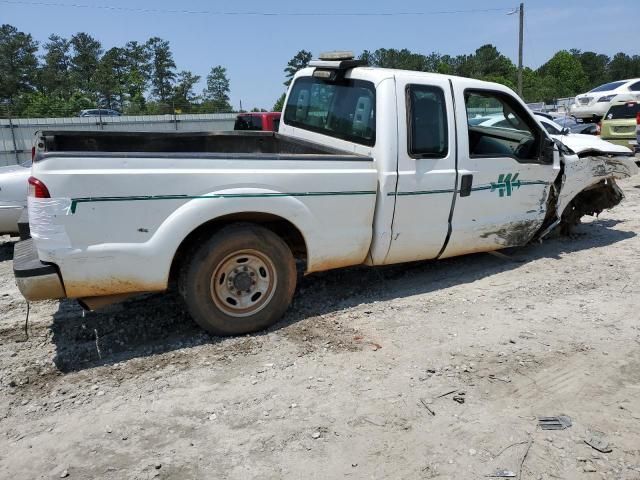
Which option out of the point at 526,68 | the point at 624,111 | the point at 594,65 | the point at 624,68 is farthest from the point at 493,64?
the point at 624,111

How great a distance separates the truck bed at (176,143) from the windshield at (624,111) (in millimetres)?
13173

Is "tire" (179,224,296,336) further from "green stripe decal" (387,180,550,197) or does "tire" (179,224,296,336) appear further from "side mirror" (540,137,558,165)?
"side mirror" (540,137,558,165)

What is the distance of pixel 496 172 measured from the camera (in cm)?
518

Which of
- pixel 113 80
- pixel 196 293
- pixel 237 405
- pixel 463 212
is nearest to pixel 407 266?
pixel 463 212

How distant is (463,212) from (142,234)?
9.48 ft

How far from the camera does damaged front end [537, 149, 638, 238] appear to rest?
590 centimetres

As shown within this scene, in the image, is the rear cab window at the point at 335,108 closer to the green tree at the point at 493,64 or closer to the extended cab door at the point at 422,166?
the extended cab door at the point at 422,166

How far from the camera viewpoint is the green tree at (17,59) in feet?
193

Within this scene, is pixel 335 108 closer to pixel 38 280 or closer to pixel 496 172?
pixel 496 172

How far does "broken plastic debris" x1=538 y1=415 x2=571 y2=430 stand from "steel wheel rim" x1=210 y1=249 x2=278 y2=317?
6.91 feet

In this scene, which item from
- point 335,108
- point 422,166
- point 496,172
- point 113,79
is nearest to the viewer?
point 422,166

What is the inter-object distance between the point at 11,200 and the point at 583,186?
262 inches

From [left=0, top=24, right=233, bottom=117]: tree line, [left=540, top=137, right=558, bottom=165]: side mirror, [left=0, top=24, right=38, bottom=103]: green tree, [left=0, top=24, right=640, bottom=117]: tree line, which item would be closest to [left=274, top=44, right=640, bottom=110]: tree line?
[left=0, top=24, right=640, bottom=117]: tree line

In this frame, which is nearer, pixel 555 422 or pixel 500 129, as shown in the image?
pixel 555 422
